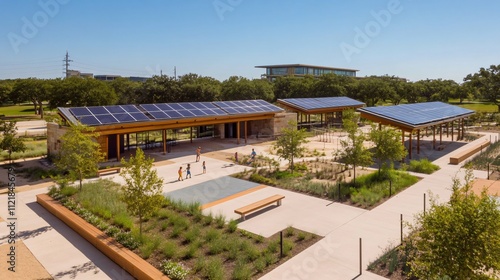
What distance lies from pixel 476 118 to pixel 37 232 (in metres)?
61.4

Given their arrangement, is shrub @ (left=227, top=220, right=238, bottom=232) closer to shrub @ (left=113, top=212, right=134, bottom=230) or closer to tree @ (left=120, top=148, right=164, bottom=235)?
tree @ (left=120, top=148, right=164, bottom=235)

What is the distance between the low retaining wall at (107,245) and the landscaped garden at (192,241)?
0.84 feet

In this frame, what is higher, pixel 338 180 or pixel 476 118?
pixel 476 118

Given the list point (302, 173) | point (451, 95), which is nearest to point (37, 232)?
point (302, 173)

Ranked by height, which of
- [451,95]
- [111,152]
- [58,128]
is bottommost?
[111,152]

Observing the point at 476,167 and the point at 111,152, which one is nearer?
the point at 476,167

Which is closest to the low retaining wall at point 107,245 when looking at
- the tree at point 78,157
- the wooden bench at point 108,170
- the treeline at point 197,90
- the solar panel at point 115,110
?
the tree at point 78,157

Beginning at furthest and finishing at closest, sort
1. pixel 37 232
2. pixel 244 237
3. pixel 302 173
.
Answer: pixel 302 173 → pixel 37 232 → pixel 244 237

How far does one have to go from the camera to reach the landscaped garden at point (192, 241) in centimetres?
1162

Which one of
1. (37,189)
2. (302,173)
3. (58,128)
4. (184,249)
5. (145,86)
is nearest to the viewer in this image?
(184,249)

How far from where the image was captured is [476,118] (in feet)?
181

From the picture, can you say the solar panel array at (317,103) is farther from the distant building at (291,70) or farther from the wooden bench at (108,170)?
the distant building at (291,70)

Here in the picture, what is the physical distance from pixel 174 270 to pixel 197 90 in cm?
5863

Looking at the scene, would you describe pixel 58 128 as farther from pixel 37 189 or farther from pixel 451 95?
pixel 451 95
